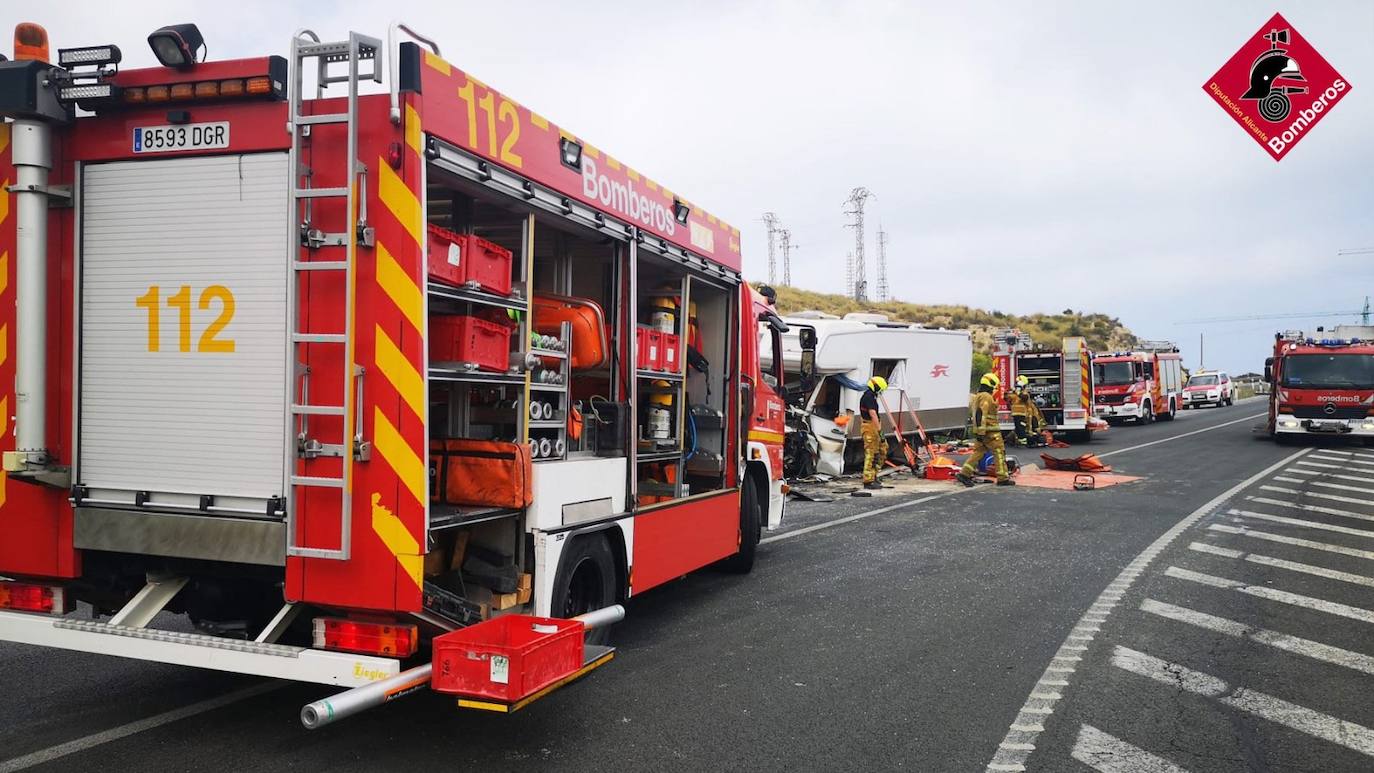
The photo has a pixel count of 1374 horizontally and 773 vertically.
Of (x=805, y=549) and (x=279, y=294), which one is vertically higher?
(x=279, y=294)

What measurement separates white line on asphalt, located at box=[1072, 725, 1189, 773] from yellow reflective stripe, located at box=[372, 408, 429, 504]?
3.08m

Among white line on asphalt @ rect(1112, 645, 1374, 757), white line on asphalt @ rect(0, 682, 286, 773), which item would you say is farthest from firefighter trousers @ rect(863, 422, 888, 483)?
white line on asphalt @ rect(0, 682, 286, 773)

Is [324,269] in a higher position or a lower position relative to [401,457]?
higher

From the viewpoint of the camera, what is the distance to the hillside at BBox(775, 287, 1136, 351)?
68938 mm

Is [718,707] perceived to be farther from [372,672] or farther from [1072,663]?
[1072,663]

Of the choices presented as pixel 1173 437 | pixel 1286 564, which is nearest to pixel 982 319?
pixel 1173 437

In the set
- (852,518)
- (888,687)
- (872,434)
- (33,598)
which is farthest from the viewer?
(872,434)

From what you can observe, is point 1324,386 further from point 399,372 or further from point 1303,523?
point 399,372

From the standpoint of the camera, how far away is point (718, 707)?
5.00 m

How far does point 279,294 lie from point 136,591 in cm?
178

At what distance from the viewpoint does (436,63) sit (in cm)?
431

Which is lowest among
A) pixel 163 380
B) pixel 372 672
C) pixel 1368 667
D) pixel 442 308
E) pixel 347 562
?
pixel 1368 667

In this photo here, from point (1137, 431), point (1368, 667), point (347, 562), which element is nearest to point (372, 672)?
point (347, 562)

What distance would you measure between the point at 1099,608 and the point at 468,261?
5309 mm
